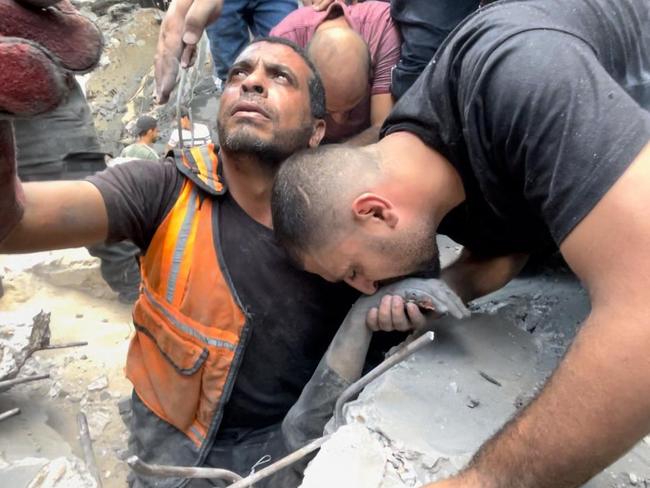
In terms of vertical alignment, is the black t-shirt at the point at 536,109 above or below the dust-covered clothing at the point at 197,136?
above

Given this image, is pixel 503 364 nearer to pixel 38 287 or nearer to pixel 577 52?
pixel 577 52

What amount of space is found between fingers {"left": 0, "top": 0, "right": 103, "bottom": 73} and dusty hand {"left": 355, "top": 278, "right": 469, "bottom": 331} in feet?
2.78

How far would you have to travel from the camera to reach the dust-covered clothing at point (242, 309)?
5.82 ft

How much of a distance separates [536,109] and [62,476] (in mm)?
1516

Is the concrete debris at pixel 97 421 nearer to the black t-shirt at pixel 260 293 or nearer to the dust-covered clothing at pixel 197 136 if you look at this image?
the black t-shirt at pixel 260 293

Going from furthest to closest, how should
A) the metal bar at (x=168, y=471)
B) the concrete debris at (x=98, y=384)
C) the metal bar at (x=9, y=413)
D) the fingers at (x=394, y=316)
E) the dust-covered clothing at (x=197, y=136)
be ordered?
the dust-covered clothing at (x=197, y=136) → the concrete debris at (x=98, y=384) → the metal bar at (x=9, y=413) → the fingers at (x=394, y=316) → the metal bar at (x=168, y=471)

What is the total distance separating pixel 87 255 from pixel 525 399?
3.22 m

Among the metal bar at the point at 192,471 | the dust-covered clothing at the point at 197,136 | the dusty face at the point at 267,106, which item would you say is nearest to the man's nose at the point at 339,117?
the dusty face at the point at 267,106

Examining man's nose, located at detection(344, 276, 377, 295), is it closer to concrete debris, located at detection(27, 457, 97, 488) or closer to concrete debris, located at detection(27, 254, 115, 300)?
concrete debris, located at detection(27, 457, 97, 488)

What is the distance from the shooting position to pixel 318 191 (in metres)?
1.54

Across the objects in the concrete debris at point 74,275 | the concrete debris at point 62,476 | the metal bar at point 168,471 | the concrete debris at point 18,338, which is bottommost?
the concrete debris at point 74,275

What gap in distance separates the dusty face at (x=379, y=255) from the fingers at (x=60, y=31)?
2.37 ft

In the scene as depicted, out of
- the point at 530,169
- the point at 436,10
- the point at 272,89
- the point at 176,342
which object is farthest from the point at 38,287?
the point at 530,169

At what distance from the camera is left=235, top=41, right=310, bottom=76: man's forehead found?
193 cm
